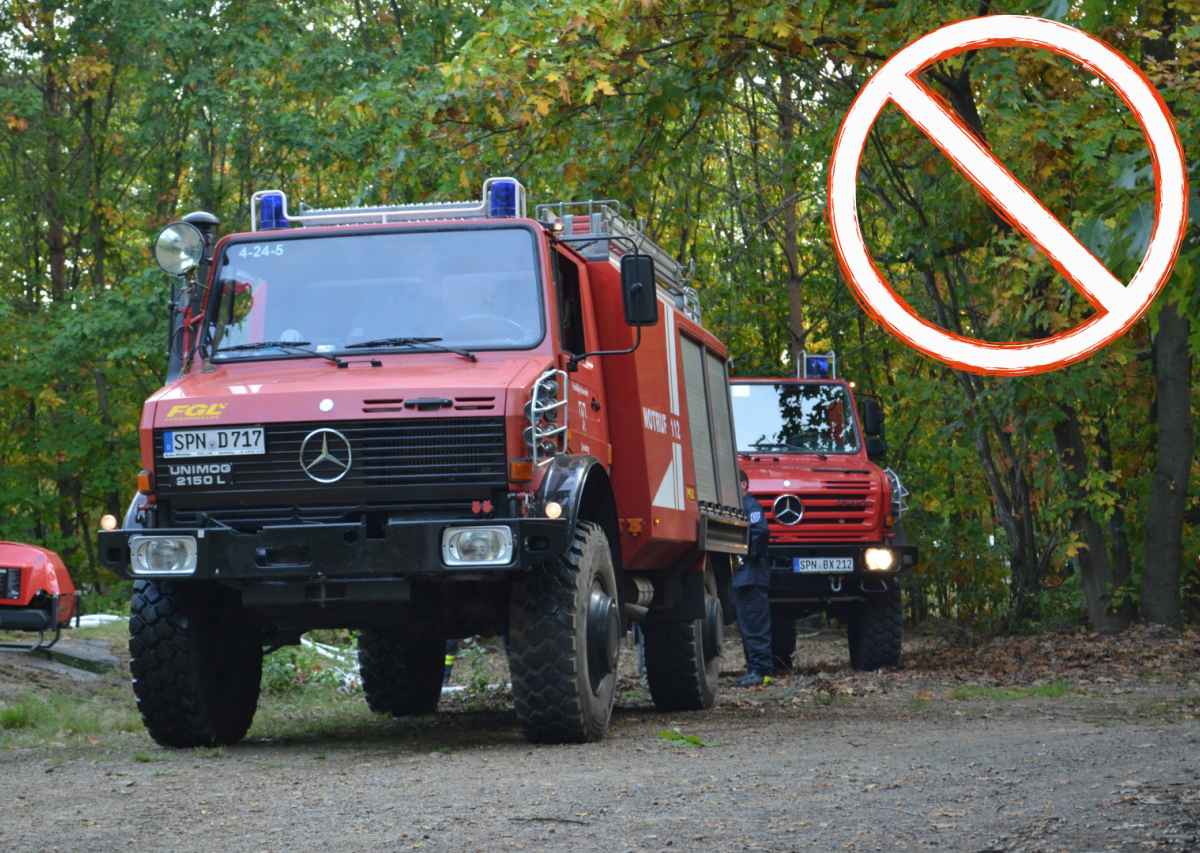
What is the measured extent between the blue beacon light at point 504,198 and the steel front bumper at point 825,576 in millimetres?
6453

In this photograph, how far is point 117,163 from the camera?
2983 centimetres

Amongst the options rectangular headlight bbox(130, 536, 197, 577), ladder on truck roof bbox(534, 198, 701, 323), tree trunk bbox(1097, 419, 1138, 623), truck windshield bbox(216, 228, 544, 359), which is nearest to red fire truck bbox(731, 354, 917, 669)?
tree trunk bbox(1097, 419, 1138, 623)

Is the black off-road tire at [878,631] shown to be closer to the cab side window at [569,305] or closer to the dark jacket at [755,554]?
the dark jacket at [755,554]

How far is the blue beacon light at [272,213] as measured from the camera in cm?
923

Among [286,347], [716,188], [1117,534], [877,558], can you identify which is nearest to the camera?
[286,347]

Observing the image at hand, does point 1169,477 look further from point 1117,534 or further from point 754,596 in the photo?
point 754,596

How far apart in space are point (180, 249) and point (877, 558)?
8.22m

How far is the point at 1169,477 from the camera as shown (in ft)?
51.9

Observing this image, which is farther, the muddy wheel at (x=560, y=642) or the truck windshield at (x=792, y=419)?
the truck windshield at (x=792, y=419)

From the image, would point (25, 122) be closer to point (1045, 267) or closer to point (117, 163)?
point (117, 163)

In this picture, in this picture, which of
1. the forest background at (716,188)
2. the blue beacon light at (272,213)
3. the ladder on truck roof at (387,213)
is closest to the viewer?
the ladder on truck roof at (387,213)

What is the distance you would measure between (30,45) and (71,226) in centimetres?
382

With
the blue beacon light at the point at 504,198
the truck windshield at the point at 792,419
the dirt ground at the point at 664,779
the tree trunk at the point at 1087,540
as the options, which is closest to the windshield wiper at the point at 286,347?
the blue beacon light at the point at 504,198

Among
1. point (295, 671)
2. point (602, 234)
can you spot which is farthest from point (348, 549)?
point (295, 671)
